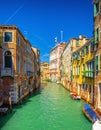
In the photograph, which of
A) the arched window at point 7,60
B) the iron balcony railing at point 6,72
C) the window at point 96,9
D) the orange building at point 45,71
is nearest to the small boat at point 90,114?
the iron balcony railing at point 6,72

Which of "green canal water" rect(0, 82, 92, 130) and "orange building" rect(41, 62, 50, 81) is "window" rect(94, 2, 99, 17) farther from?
"orange building" rect(41, 62, 50, 81)

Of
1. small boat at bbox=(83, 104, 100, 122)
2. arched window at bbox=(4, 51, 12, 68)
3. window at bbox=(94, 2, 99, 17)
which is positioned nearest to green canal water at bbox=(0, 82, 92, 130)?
small boat at bbox=(83, 104, 100, 122)

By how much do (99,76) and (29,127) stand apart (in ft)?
26.6

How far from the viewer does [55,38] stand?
281 ft

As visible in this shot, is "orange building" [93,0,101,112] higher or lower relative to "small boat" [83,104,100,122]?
higher

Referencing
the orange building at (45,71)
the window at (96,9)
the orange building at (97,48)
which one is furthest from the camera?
the orange building at (45,71)

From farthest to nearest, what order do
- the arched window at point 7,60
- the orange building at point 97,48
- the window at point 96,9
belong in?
1. the arched window at point 7,60
2. the window at point 96,9
3. the orange building at point 97,48

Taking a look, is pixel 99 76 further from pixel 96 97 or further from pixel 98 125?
pixel 98 125

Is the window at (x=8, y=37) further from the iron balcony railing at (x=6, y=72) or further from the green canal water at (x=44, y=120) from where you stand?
the green canal water at (x=44, y=120)

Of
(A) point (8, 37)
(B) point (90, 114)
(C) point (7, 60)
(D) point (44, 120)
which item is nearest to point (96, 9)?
(A) point (8, 37)

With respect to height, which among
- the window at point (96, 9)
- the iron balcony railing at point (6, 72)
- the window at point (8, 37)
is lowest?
the iron balcony railing at point (6, 72)

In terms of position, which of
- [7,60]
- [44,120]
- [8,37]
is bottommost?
[44,120]

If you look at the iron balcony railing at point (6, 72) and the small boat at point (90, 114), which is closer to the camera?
the small boat at point (90, 114)

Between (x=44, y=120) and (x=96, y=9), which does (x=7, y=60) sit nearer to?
(x=44, y=120)
